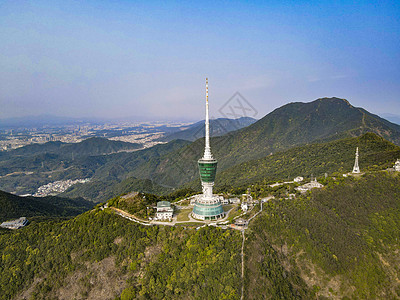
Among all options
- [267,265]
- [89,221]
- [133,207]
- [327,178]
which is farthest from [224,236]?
[327,178]

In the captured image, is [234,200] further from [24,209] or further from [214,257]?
[24,209]

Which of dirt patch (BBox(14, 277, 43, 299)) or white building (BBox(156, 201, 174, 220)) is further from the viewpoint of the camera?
white building (BBox(156, 201, 174, 220))

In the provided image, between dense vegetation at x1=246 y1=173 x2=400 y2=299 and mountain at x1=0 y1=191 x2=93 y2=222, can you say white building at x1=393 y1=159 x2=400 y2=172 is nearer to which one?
dense vegetation at x1=246 y1=173 x2=400 y2=299

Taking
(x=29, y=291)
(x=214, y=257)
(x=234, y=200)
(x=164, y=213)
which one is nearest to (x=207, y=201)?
(x=164, y=213)

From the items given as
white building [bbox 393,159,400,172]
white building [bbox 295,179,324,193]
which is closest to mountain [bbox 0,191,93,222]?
white building [bbox 295,179,324,193]

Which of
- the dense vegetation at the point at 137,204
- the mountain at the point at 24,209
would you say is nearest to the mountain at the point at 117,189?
the mountain at the point at 24,209

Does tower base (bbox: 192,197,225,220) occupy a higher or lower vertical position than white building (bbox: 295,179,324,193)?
lower
